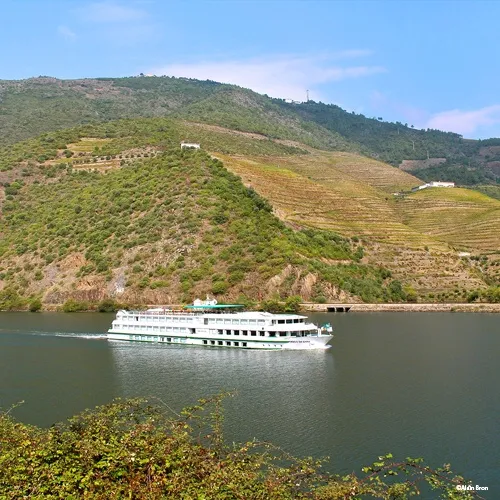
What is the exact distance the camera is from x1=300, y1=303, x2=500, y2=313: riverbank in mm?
101312

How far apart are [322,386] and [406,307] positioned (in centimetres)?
6213

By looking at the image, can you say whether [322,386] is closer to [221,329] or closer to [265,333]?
[265,333]

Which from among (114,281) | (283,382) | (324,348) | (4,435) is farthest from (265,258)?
(4,435)

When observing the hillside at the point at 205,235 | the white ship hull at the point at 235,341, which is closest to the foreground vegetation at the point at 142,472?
the white ship hull at the point at 235,341

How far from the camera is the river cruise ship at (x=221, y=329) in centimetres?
6281

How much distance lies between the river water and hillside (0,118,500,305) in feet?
101

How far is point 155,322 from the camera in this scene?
2781 inches

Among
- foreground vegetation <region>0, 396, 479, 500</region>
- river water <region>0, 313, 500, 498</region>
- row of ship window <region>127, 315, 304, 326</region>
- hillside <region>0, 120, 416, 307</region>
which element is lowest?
river water <region>0, 313, 500, 498</region>

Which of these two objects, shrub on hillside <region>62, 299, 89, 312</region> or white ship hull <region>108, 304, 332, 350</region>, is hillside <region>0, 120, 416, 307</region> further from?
white ship hull <region>108, 304, 332, 350</region>

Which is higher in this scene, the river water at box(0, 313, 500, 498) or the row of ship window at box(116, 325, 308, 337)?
the row of ship window at box(116, 325, 308, 337)

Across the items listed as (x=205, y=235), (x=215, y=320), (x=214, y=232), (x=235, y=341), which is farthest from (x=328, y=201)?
(x=235, y=341)

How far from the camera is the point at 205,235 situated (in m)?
112

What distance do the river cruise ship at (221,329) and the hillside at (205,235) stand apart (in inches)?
1115

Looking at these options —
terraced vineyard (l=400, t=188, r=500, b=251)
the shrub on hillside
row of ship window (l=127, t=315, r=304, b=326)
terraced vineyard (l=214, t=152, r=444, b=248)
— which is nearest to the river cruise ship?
row of ship window (l=127, t=315, r=304, b=326)
